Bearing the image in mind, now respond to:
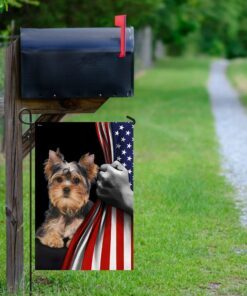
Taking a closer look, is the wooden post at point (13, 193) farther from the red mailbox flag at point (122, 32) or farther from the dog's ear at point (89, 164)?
the red mailbox flag at point (122, 32)

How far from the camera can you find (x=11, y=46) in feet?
19.8

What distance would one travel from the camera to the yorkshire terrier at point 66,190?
6.15 m

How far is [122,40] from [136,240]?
9.34 ft

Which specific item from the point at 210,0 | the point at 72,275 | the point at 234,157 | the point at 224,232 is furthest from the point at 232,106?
the point at 210,0

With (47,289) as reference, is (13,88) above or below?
above

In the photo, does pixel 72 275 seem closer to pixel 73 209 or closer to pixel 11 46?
pixel 73 209

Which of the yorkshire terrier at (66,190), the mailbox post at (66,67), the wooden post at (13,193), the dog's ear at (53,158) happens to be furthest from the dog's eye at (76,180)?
the mailbox post at (66,67)

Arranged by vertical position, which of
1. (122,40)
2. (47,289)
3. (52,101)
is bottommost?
(47,289)

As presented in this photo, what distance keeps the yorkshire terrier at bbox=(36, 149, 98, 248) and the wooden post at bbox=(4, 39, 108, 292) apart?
8.1 inches

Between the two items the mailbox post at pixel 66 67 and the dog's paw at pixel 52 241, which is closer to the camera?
the mailbox post at pixel 66 67

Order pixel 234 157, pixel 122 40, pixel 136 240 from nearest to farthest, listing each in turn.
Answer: pixel 122 40
pixel 136 240
pixel 234 157

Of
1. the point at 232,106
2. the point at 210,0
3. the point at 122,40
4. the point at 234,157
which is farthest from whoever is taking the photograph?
the point at 210,0

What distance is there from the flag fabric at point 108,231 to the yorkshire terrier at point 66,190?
0.08m

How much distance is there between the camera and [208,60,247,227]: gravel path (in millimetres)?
11831
